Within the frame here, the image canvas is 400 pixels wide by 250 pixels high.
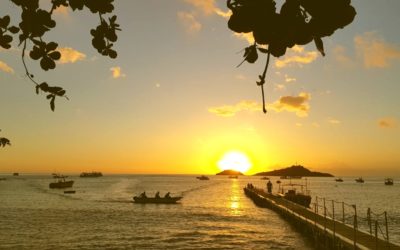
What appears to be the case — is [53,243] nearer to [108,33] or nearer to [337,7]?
[108,33]

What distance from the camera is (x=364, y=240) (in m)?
20.5

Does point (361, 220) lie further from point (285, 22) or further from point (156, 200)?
point (285, 22)

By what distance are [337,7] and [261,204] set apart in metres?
62.7

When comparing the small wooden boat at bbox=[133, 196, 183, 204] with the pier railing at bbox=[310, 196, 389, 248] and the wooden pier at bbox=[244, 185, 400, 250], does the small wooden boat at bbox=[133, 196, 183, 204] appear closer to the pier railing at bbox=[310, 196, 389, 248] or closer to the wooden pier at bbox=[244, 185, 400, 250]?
the wooden pier at bbox=[244, 185, 400, 250]

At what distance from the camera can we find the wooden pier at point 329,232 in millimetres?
19491

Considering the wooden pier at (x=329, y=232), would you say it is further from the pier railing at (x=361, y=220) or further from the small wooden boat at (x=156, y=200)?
the small wooden boat at (x=156, y=200)

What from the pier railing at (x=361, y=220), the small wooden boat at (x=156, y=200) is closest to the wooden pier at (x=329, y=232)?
the pier railing at (x=361, y=220)

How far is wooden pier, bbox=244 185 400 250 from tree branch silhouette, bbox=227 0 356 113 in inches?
643

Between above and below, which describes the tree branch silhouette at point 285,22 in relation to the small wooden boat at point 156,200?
above

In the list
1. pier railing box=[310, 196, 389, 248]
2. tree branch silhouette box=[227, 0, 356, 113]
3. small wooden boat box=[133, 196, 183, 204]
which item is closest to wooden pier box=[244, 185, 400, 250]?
pier railing box=[310, 196, 389, 248]

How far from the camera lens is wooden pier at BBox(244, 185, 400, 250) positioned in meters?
19.5

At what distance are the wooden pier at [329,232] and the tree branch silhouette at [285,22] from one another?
53.6ft

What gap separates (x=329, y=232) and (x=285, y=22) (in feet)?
80.1

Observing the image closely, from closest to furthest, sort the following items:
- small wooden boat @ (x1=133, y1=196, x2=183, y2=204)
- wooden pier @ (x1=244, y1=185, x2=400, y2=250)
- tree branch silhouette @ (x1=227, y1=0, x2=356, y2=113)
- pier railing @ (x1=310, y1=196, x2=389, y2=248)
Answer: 1. tree branch silhouette @ (x1=227, y1=0, x2=356, y2=113)
2. wooden pier @ (x1=244, y1=185, x2=400, y2=250)
3. pier railing @ (x1=310, y1=196, x2=389, y2=248)
4. small wooden boat @ (x1=133, y1=196, x2=183, y2=204)
